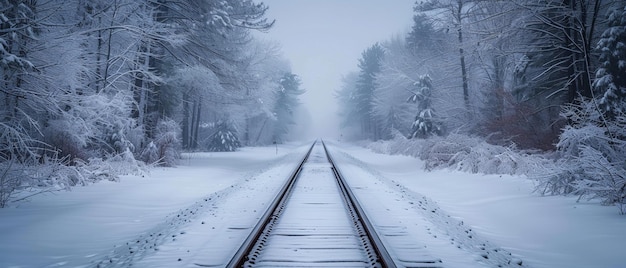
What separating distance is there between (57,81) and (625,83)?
17.0 metres

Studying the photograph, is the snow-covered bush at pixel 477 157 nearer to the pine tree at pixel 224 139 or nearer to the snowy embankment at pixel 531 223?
the snowy embankment at pixel 531 223

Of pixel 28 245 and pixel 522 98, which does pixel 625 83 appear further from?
pixel 28 245

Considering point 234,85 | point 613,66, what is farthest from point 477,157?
point 234,85

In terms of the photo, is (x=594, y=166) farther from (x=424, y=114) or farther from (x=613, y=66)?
(x=424, y=114)

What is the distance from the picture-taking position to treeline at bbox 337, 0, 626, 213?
6921 mm

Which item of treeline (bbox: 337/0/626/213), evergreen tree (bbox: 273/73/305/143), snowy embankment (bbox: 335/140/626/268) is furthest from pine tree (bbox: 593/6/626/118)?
evergreen tree (bbox: 273/73/305/143)

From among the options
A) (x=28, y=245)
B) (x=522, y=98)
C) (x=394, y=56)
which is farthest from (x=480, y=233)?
(x=394, y=56)

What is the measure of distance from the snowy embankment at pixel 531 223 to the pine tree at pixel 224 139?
73.2ft

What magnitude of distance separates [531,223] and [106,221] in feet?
26.1

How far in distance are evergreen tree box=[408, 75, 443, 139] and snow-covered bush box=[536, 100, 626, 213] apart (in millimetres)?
14228

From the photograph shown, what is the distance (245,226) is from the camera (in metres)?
5.36

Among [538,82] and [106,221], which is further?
[538,82]

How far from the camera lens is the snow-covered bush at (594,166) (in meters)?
5.81

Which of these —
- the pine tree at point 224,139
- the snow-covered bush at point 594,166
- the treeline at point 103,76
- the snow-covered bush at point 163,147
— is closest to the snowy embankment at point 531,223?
the snow-covered bush at point 594,166
